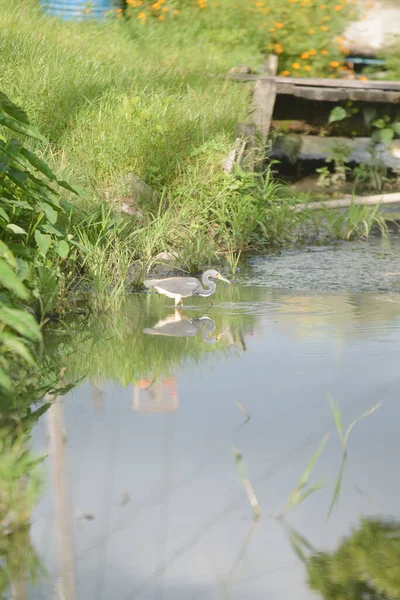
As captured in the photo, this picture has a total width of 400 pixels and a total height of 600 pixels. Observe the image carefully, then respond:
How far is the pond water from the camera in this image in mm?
2580

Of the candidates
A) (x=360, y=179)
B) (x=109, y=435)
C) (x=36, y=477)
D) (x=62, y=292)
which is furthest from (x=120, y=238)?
(x=360, y=179)

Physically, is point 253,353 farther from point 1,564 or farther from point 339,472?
point 1,564

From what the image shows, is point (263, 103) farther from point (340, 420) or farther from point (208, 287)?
point (340, 420)

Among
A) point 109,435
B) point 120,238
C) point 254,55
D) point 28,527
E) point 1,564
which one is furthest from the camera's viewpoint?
point 254,55

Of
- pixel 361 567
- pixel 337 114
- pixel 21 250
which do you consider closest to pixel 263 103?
pixel 337 114

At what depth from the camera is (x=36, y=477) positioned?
3.11 m

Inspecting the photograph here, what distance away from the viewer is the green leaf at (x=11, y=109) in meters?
4.39

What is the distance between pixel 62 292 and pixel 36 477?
2442mm

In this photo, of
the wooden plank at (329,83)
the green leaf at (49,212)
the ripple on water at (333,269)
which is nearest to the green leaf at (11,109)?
the green leaf at (49,212)

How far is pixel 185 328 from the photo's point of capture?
16.6ft

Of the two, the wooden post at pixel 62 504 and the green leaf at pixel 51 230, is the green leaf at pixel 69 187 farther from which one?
the wooden post at pixel 62 504

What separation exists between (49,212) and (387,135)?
6.72m

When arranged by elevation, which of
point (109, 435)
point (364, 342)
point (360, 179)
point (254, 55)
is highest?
point (109, 435)

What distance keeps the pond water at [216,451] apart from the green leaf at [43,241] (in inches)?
18.4
